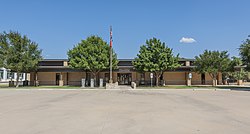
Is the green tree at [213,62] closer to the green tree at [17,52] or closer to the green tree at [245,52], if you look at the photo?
the green tree at [245,52]

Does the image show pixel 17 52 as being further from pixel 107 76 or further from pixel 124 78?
pixel 124 78

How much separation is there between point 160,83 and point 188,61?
7.73 m

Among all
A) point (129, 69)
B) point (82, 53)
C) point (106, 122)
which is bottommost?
point (106, 122)

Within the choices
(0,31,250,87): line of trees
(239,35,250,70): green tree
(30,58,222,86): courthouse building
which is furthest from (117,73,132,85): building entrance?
(239,35,250,70): green tree

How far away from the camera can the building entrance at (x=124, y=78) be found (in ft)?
139

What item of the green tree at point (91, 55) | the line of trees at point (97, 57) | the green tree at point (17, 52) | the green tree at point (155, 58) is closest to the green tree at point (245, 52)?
the line of trees at point (97, 57)

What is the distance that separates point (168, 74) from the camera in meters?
42.2

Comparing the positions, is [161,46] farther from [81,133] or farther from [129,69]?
[81,133]

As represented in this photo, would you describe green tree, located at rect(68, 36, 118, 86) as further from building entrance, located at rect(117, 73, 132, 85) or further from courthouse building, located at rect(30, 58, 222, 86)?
building entrance, located at rect(117, 73, 132, 85)

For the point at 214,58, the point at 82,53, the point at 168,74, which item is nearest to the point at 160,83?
the point at 168,74

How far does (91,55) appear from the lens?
34.2 meters

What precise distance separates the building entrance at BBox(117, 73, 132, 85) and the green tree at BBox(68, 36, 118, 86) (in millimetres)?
7027

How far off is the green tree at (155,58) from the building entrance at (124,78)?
23.9 feet

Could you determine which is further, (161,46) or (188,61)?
(188,61)
